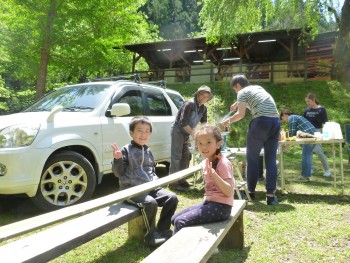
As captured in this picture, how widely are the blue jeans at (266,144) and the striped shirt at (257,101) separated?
0.29 feet

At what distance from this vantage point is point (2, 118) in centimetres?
455

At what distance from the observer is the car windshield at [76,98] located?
209 inches

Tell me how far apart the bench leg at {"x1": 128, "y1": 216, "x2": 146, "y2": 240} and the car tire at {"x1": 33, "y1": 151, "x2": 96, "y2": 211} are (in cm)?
113

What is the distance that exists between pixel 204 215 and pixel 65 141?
2.34m

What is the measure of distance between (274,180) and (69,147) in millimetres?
2901

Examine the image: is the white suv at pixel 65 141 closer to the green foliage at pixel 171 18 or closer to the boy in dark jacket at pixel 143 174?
the boy in dark jacket at pixel 143 174

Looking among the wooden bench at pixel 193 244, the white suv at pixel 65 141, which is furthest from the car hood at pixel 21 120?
the wooden bench at pixel 193 244

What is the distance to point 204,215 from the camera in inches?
118

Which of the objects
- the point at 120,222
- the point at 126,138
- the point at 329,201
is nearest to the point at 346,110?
the point at 329,201

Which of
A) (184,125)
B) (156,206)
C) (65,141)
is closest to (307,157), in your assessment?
(184,125)

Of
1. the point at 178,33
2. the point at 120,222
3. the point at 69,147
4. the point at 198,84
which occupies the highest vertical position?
the point at 178,33

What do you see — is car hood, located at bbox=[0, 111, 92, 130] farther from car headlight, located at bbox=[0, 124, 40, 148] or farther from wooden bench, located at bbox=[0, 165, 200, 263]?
wooden bench, located at bbox=[0, 165, 200, 263]

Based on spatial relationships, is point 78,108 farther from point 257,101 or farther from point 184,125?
point 257,101

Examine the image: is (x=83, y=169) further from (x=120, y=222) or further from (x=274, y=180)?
(x=274, y=180)
